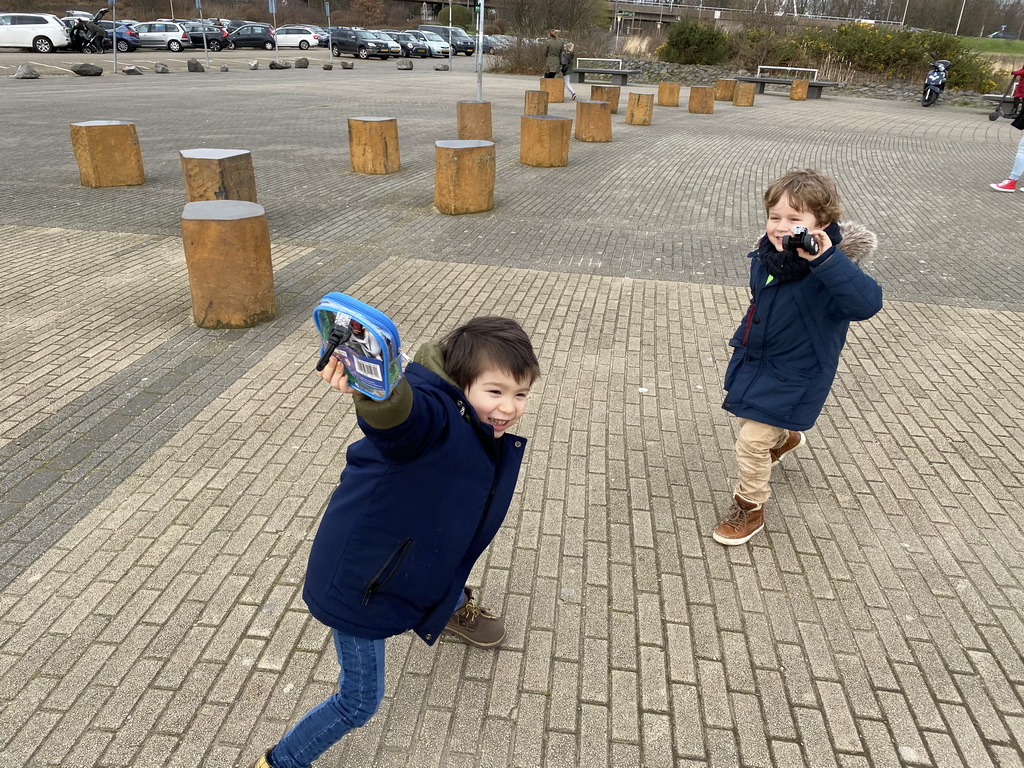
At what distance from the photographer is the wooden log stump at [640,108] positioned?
55.9 feet

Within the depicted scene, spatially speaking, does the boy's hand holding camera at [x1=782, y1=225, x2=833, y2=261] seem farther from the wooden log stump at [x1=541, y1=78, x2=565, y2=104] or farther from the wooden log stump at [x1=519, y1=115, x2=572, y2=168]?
the wooden log stump at [x1=541, y1=78, x2=565, y2=104]

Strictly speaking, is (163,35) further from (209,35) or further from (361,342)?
(361,342)

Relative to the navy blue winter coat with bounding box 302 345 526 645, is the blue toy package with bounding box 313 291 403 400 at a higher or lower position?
higher

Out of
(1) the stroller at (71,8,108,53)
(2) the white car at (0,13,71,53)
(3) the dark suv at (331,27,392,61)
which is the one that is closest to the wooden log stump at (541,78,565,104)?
(3) the dark suv at (331,27,392,61)

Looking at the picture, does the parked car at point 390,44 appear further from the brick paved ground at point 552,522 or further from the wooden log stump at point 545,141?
the brick paved ground at point 552,522

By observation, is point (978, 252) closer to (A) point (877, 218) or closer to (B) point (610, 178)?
(A) point (877, 218)

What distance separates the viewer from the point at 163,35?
37938mm

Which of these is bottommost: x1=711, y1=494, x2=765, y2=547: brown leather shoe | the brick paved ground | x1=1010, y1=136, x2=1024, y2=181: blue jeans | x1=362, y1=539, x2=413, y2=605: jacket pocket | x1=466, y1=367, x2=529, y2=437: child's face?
the brick paved ground

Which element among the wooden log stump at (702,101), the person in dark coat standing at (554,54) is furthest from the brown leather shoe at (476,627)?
the person in dark coat standing at (554,54)

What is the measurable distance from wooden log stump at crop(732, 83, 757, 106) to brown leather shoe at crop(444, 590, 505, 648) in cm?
2268

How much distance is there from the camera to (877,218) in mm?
9562

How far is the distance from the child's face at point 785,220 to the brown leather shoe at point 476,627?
Answer: 5.98ft

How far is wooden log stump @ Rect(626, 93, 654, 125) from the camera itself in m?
17.0

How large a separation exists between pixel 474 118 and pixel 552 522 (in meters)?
11.1
